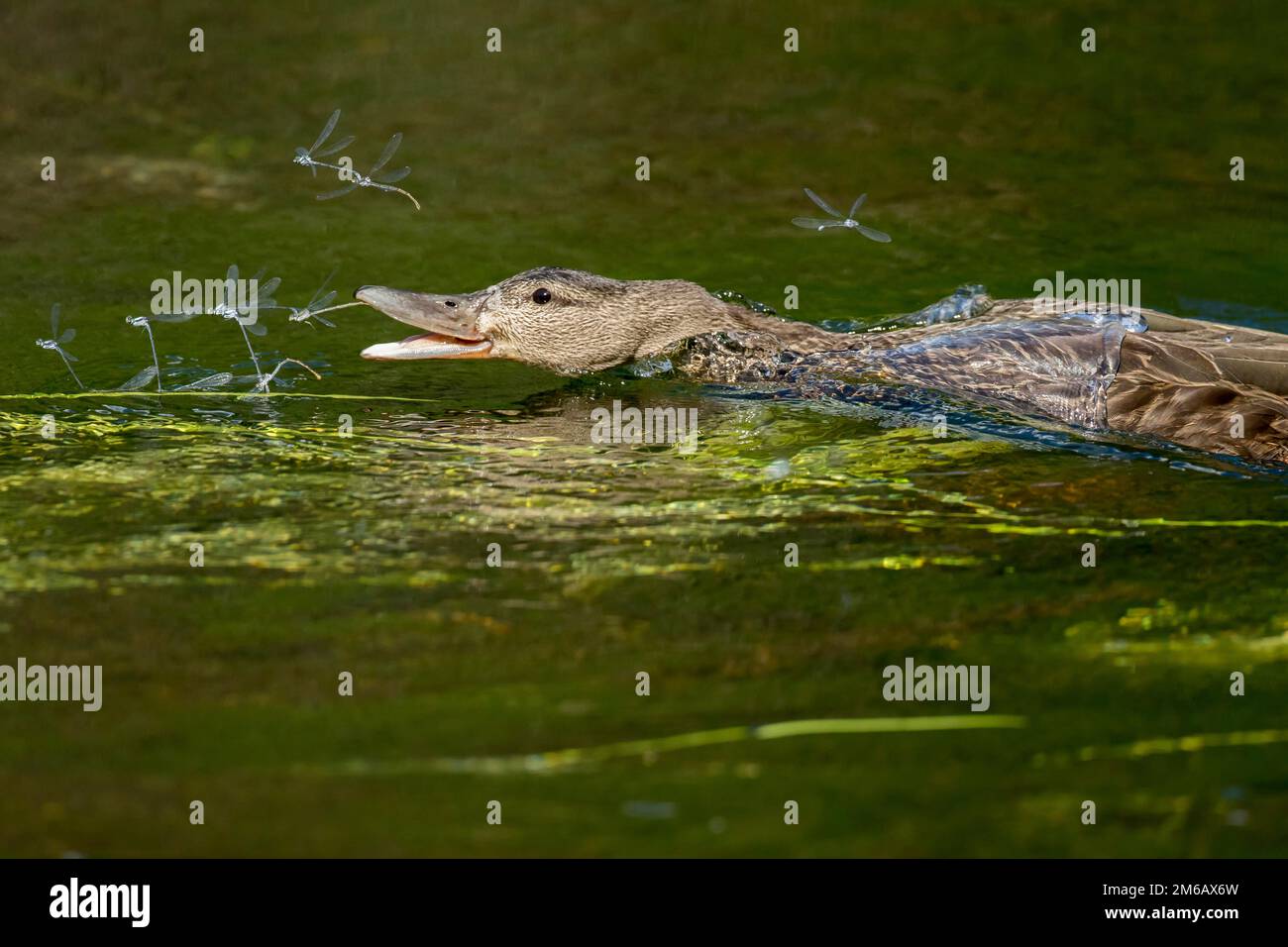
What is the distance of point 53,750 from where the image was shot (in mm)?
4965

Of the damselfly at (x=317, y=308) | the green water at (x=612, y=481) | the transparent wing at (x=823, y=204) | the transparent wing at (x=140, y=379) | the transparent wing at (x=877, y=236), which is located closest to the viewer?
the green water at (x=612, y=481)

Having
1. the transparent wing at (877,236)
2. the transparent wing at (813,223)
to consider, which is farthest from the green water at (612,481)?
the transparent wing at (813,223)

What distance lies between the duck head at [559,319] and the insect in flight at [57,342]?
1.84m

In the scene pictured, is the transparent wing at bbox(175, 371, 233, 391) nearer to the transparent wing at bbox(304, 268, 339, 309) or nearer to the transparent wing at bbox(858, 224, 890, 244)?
the transparent wing at bbox(304, 268, 339, 309)

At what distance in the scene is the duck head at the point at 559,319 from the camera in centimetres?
915

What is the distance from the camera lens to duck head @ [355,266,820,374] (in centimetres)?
915

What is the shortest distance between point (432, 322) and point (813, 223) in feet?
12.1

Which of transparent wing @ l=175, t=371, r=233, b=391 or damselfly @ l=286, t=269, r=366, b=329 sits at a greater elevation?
damselfly @ l=286, t=269, r=366, b=329

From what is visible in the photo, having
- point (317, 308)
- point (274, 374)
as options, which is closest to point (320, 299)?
point (317, 308)

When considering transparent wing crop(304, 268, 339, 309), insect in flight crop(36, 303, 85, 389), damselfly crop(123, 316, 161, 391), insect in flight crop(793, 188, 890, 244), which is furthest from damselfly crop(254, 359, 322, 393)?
insect in flight crop(793, 188, 890, 244)

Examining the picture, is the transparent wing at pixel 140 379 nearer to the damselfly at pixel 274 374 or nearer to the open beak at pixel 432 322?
the damselfly at pixel 274 374

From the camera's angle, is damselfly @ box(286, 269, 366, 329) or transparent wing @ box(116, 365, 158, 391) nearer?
transparent wing @ box(116, 365, 158, 391)

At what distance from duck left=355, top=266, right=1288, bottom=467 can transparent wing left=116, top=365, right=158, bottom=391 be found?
51.2 inches
